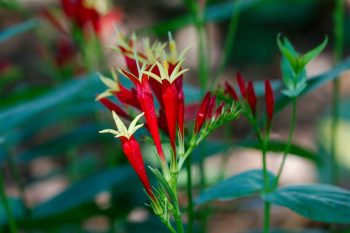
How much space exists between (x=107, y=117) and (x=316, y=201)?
1125mm

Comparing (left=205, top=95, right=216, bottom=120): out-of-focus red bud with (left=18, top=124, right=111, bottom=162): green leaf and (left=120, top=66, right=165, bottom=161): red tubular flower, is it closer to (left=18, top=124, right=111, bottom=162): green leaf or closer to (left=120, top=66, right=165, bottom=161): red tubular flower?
(left=120, top=66, right=165, bottom=161): red tubular flower

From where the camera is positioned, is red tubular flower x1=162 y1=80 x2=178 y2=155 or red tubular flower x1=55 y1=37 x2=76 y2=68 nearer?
red tubular flower x1=162 y1=80 x2=178 y2=155

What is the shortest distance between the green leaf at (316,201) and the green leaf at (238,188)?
0.07 feet

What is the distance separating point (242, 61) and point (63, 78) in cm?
224

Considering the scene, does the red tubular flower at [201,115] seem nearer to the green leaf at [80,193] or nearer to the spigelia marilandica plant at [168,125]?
the spigelia marilandica plant at [168,125]

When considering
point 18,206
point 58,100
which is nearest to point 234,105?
point 58,100

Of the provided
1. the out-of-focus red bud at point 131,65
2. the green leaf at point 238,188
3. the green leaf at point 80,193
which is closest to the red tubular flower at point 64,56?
the green leaf at point 80,193

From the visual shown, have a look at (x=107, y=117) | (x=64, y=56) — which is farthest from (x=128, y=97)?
(x=107, y=117)

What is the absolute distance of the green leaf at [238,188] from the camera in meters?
0.77

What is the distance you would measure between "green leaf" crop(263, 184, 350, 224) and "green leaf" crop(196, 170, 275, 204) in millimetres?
22

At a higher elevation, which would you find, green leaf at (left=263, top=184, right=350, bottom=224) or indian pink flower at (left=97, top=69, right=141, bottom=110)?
indian pink flower at (left=97, top=69, right=141, bottom=110)

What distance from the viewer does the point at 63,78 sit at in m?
1.56

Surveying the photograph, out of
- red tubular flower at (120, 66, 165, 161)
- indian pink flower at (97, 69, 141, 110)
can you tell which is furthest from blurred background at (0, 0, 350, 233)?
red tubular flower at (120, 66, 165, 161)

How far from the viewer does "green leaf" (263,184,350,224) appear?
0.70m
